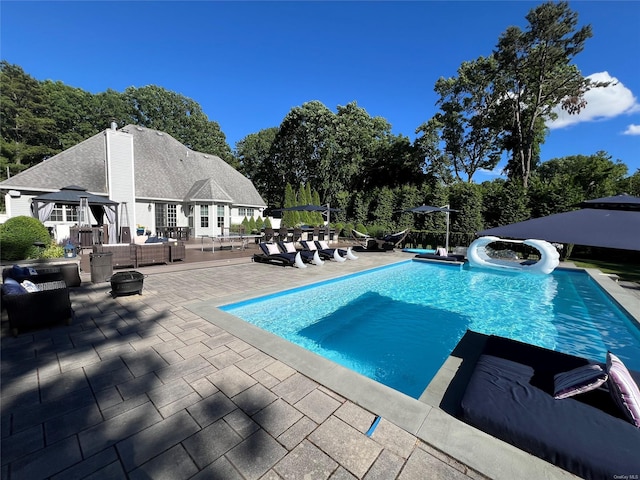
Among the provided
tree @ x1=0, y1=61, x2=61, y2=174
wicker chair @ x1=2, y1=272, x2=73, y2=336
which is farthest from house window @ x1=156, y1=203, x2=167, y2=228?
tree @ x1=0, y1=61, x2=61, y2=174

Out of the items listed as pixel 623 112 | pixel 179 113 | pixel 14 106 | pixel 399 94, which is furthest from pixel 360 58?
pixel 14 106

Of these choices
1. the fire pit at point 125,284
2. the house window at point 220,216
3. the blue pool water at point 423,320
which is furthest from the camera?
the house window at point 220,216

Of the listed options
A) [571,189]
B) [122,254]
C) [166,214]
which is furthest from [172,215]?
[571,189]

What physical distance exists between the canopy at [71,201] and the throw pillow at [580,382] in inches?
586

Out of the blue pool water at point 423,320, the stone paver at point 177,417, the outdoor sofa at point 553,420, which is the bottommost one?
the blue pool water at point 423,320

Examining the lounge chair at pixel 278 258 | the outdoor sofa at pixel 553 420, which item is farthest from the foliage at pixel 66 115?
the outdoor sofa at pixel 553 420

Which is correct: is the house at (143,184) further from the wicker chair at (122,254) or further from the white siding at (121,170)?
the wicker chair at (122,254)

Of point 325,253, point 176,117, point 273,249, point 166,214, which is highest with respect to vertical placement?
point 176,117

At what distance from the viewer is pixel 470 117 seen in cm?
2383

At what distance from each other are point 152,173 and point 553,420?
22.5 meters

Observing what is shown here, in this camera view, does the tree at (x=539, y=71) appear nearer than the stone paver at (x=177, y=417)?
No

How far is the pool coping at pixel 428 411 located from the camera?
1970 millimetres

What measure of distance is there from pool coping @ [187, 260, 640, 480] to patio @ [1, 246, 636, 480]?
19mm

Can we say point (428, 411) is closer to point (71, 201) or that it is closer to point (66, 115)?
point (71, 201)
